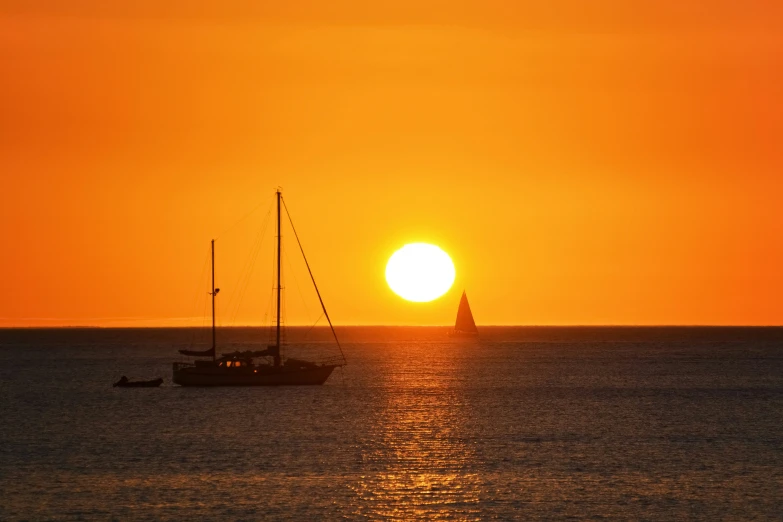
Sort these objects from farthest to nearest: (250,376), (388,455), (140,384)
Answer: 1. (140,384)
2. (250,376)
3. (388,455)

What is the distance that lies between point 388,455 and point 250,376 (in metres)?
58.7

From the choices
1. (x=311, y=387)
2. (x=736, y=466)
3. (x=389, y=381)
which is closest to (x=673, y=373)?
(x=389, y=381)

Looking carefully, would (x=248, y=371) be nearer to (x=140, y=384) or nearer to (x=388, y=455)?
(x=140, y=384)

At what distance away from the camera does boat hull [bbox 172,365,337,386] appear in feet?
421

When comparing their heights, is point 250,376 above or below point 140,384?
above

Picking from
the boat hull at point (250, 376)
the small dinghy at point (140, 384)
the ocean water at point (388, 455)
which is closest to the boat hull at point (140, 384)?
the small dinghy at point (140, 384)

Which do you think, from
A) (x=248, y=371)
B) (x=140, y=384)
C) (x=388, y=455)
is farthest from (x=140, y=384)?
(x=388, y=455)

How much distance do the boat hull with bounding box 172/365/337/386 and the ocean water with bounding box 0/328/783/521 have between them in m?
1.78

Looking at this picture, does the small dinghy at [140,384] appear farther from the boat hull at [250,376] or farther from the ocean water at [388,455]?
the boat hull at [250,376]

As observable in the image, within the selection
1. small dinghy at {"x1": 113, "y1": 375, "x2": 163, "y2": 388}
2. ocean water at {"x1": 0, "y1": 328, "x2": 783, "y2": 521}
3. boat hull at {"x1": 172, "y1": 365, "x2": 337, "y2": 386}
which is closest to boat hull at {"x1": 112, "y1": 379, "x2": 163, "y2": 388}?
small dinghy at {"x1": 113, "y1": 375, "x2": 163, "y2": 388}

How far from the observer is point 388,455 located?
7175cm

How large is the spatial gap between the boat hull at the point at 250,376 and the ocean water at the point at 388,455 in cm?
178

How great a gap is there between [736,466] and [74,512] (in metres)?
38.6

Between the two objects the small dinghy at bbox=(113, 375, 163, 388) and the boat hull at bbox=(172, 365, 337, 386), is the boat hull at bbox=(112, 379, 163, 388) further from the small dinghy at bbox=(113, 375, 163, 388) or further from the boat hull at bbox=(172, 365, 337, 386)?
the boat hull at bbox=(172, 365, 337, 386)
